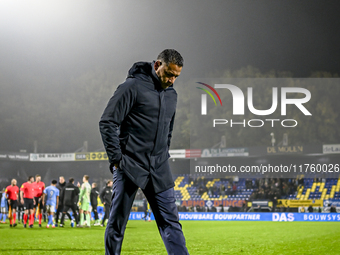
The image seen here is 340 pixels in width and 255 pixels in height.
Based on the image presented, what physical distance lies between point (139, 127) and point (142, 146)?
121 millimetres

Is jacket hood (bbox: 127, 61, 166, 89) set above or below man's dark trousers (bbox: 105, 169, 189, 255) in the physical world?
above

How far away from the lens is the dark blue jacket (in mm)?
2541

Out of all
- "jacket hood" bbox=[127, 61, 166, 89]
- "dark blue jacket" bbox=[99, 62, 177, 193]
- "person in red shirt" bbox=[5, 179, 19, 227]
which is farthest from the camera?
"person in red shirt" bbox=[5, 179, 19, 227]

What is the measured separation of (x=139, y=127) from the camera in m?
2.64

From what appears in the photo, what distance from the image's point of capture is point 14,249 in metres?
5.60

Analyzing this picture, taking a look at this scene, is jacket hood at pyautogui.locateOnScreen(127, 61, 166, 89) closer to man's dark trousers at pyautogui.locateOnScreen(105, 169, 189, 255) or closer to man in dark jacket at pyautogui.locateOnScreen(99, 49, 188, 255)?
man in dark jacket at pyautogui.locateOnScreen(99, 49, 188, 255)

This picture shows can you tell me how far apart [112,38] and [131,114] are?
11052 millimetres

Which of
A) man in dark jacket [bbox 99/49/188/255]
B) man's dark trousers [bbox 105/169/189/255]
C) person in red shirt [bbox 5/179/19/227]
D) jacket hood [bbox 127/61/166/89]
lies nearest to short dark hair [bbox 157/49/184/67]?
man in dark jacket [bbox 99/49/188/255]

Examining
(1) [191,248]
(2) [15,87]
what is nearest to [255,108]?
(1) [191,248]

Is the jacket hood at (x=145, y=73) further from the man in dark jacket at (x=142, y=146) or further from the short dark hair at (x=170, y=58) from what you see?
the short dark hair at (x=170, y=58)

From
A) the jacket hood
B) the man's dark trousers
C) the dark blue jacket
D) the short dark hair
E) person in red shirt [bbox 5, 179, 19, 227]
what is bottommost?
person in red shirt [bbox 5, 179, 19, 227]

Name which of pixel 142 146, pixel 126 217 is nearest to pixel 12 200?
pixel 126 217

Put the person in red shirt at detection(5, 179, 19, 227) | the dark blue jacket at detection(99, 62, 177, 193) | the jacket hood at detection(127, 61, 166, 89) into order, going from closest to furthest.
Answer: the dark blue jacket at detection(99, 62, 177, 193) → the jacket hood at detection(127, 61, 166, 89) → the person in red shirt at detection(5, 179, 19, 227)

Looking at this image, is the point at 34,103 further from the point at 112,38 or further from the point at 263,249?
the point at 263,249
